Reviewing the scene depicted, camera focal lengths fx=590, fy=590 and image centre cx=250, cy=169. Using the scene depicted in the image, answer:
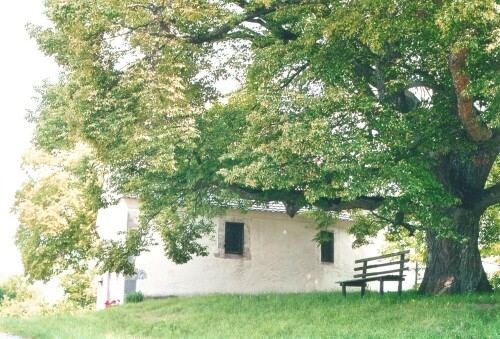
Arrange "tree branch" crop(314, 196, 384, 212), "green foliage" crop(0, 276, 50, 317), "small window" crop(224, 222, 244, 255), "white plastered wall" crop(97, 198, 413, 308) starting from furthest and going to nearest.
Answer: "green foliage" crop(0, 276, 50, 317), "small window" crop(224, 222, 244, 255), "white plastered wall" crop(97, 198, 413, 308), "tree branch" crop(314, 196, 384, 212)

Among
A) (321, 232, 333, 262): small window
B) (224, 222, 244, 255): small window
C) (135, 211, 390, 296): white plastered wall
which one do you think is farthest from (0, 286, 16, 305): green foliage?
(321, 232, 333, 262): small window

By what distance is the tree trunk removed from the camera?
15.1 m

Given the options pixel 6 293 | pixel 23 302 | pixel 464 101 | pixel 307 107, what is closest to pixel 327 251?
pixel 307 107

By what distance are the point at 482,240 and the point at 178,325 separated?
461 inches

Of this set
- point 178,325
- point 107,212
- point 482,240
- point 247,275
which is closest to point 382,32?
point 178,325

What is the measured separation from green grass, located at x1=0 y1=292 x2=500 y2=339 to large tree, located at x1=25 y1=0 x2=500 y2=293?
72.5 inches

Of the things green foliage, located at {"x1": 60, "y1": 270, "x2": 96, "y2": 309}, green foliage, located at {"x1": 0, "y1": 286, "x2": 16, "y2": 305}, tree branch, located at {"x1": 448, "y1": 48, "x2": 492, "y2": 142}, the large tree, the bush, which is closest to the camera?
tree branch, located at {"x1": 448, "y1": 48, "x2": 492, "y2": 142}

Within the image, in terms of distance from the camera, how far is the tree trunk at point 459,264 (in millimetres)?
15086

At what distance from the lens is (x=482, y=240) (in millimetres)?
20578

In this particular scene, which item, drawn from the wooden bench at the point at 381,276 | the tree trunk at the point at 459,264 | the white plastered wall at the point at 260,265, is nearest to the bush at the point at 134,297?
the white plastered wall at the point at 260,265

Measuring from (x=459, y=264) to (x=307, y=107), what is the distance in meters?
6.11

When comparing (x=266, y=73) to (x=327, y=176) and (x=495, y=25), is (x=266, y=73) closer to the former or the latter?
(x=327, y=176)

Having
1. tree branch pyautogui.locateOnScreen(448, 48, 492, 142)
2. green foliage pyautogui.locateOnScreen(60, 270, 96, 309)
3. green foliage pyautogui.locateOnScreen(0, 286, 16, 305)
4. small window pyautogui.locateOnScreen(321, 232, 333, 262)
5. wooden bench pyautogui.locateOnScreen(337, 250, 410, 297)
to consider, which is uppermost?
tree branch pyautogui.locateOnScreen(448, 48, 492, 142)

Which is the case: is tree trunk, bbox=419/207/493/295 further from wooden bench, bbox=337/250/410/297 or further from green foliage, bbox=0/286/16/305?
green foliage, bbox=0/286/16/305
